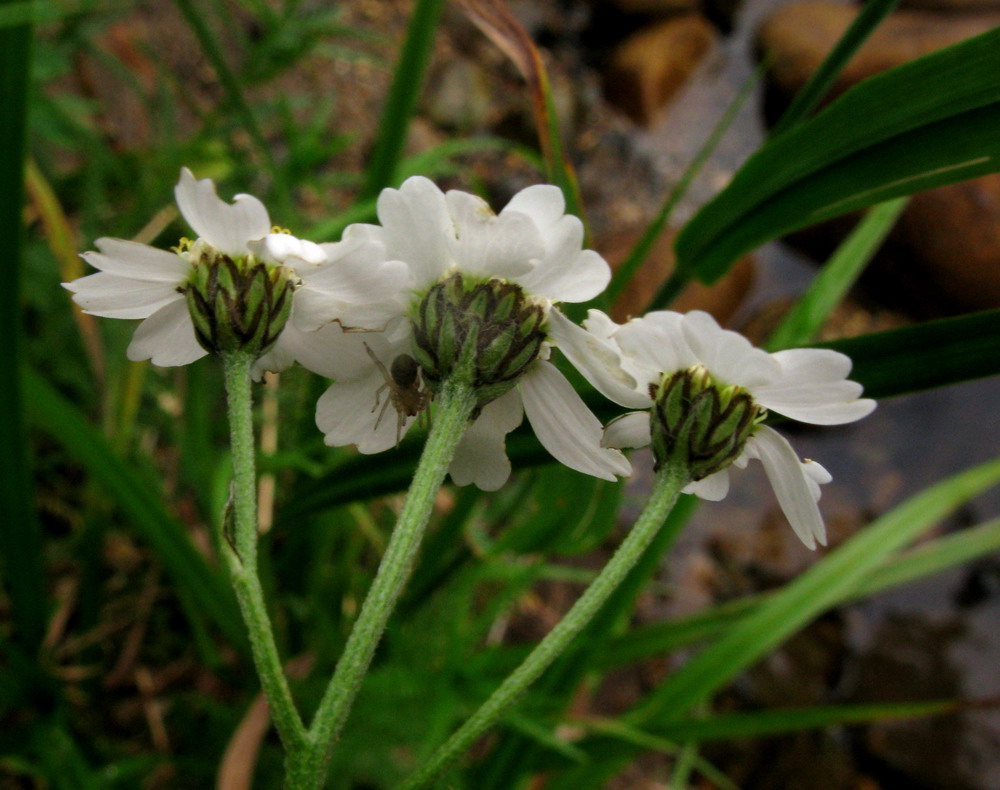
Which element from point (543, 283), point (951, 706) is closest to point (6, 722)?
point (543, 283)

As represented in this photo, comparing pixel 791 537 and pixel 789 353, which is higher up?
pixel 789 353

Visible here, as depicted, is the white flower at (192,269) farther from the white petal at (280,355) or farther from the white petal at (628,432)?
the white petal at (628,432)

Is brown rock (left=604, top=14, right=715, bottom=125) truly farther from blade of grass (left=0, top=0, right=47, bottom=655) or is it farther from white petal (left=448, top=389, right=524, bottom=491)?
white petal (left=448, top=389, right=524, bottom=491)

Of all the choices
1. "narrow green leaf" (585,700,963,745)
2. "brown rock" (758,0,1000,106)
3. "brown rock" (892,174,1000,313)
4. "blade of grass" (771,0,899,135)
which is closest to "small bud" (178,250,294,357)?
"blade of grass" (771,0,899,135)

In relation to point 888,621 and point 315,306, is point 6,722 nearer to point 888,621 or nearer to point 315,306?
point 315,306

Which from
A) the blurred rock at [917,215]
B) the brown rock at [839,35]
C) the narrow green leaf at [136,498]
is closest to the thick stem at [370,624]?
the narrow green leaf at [136,498]

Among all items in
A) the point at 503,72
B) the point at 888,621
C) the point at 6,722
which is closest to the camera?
the point at 6,722
